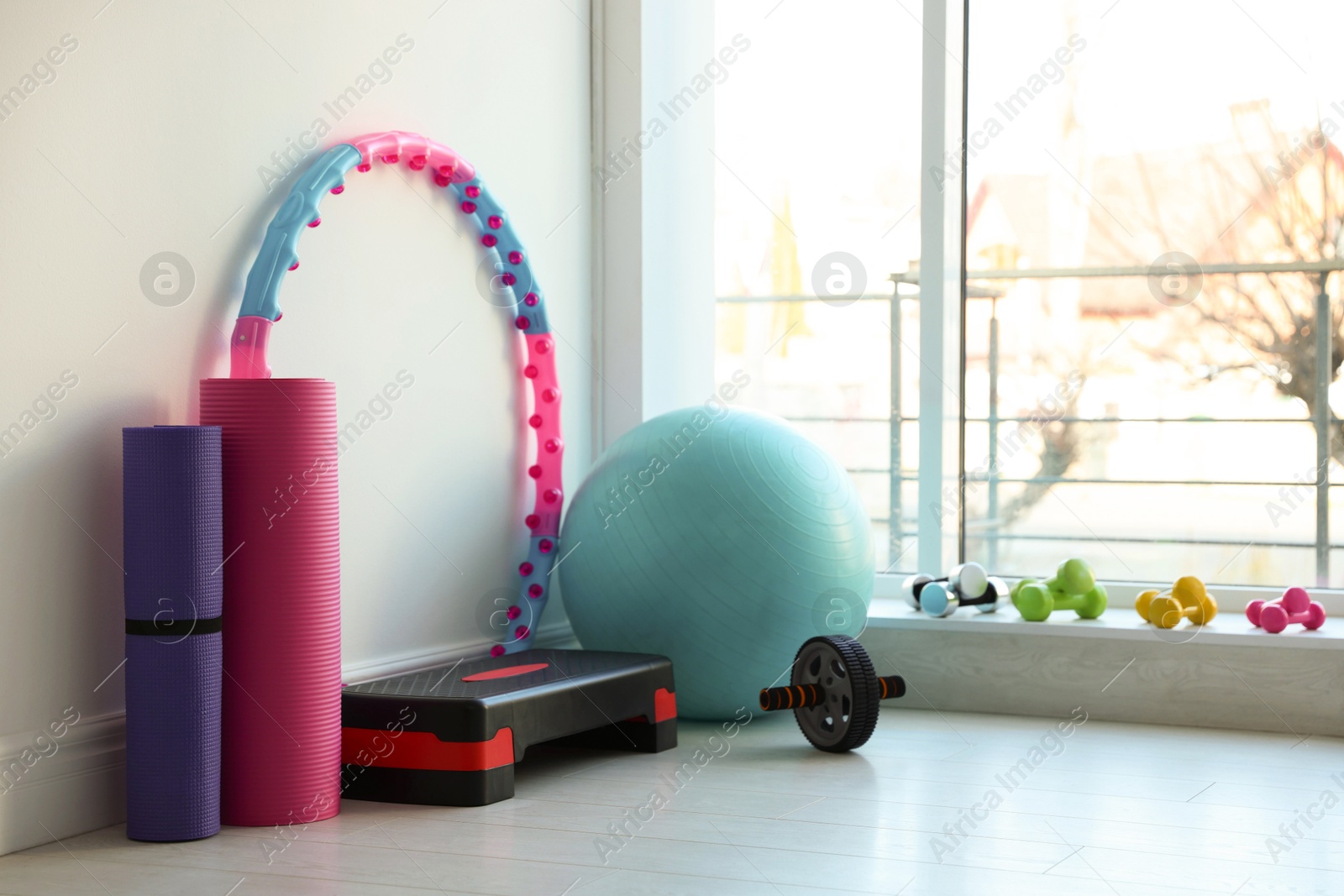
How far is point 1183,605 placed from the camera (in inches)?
113

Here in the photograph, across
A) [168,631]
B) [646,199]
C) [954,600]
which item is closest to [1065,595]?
[954,600]

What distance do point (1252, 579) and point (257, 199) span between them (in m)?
2.52

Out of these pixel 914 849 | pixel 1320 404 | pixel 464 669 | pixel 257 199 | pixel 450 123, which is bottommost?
pixel 914 849

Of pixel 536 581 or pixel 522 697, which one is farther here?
pixel 536 581

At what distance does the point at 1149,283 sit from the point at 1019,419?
48 cm

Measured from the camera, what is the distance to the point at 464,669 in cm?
247

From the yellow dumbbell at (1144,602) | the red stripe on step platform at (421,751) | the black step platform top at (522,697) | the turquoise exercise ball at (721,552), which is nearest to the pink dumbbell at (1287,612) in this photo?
the yellow dumbbell at (1144,602)

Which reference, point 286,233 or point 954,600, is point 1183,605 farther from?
point 286,233

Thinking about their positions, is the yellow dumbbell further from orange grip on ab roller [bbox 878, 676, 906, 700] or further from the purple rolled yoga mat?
the purple rolled yoga mat

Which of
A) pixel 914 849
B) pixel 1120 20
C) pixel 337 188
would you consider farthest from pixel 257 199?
pixel 1120 20

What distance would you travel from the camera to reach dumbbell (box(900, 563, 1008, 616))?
10.00 feet

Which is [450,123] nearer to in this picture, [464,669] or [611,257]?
[611,257]

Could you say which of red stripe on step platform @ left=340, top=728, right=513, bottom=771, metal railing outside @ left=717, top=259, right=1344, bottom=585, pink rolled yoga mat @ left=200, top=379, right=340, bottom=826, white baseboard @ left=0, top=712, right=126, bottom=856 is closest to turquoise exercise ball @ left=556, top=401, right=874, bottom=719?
red stripe on step platform @ left=340, top=728, right=513, bottom=771

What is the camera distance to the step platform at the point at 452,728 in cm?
213
